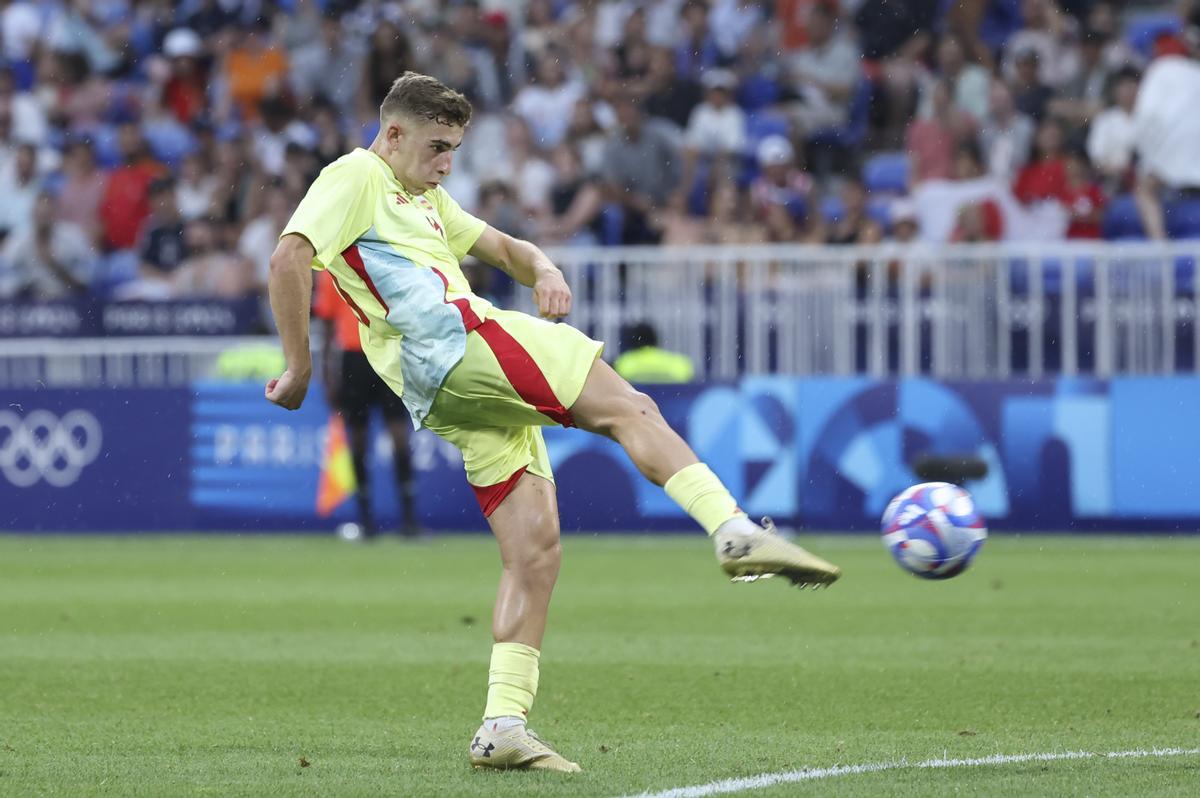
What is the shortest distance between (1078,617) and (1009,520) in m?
5.50

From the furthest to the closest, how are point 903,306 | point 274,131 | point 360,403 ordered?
point 274,131 < point 903,306 < point 360,403

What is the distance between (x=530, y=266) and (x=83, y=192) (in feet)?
50.2

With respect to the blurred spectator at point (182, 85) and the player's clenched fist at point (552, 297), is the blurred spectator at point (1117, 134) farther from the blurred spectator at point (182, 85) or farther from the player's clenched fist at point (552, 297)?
the player's clenched fist at point (552, 297)

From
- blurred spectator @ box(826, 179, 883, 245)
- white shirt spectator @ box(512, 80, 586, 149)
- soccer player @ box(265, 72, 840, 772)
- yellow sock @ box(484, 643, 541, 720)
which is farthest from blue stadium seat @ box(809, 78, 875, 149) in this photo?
yellow sock @ box(484, 643, 541, 720)

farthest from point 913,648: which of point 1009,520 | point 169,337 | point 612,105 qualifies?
point 612,105

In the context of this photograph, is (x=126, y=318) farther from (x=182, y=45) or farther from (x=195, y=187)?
(x=182, y=45)

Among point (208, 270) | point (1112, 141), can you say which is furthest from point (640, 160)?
point (1112, 141)

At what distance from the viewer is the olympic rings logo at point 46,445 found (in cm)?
1720

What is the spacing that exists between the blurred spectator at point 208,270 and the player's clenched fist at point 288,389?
41.4ft

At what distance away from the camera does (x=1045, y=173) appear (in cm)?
1797

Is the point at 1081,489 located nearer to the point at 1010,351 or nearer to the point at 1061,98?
the point at 1010,351

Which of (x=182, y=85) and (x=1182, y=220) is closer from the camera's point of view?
(x=1182, y=220)

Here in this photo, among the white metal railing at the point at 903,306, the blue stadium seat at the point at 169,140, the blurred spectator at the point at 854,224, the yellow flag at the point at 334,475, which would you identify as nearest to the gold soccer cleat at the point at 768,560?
the white metal railing at the point at 903,306

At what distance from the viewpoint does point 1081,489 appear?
626 inches
